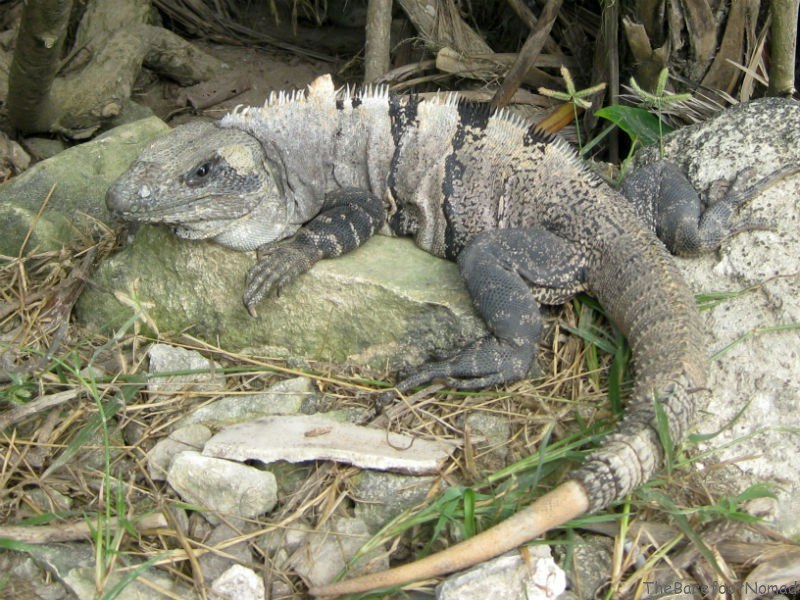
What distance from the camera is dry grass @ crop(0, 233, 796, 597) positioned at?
6.97 ft

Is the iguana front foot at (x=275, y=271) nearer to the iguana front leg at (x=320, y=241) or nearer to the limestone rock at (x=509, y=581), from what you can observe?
the iguana front leg at (x=320, y=241)

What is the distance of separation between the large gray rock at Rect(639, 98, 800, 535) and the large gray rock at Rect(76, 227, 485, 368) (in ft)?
2.83

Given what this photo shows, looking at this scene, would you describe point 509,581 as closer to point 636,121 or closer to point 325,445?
point 325,445

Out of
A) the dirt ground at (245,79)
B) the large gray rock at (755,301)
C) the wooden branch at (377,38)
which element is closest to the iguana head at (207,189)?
the wooden branch at (377,38)

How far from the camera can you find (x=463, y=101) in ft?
10.5

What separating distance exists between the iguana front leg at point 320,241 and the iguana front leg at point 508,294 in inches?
16.5

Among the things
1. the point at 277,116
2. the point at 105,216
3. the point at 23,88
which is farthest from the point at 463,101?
the point at 23,88

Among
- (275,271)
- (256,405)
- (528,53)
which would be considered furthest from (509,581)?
(528,53)

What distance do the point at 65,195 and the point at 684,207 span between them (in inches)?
101

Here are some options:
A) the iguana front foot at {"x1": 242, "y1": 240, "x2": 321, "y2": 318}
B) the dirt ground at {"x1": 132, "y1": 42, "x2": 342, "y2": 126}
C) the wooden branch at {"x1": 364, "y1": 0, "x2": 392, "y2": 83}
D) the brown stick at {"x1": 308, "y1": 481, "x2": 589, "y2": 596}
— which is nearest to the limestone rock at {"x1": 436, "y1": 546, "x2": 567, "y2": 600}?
the brown stick at {"x1": 308, "y1": 481, "x2": 589, "y2": 596}

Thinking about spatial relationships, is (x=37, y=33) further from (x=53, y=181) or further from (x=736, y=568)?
(x=736, y=568)

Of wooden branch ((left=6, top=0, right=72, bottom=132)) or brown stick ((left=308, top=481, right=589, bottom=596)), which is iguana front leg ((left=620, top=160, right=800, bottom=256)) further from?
wooden branch ((left=6, top=0, right=72, bottom=132))

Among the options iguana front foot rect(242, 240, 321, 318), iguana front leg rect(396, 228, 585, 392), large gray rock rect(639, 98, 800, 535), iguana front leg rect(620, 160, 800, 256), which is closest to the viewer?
large gray rock rect(639, 98, 800, 535)

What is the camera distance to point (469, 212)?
311 centimetres
